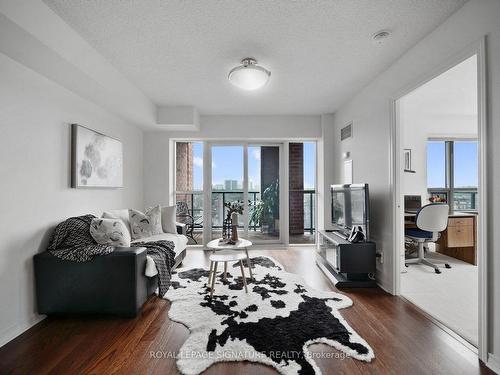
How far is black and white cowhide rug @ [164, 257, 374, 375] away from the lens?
5.53 feet

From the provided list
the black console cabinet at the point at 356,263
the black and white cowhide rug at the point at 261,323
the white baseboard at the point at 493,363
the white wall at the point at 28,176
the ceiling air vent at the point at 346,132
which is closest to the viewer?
the white baseboard at the point at 493,363

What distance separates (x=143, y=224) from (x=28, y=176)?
5.10 feet

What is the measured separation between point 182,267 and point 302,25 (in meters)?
3.36

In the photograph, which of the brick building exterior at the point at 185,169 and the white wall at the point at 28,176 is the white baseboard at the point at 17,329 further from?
the brick building exterior at the point at 185,169

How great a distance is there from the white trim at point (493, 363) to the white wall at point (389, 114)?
0.08 feet

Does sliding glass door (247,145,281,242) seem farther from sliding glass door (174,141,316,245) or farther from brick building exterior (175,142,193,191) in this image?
brick building exterior (175,142,193,191)

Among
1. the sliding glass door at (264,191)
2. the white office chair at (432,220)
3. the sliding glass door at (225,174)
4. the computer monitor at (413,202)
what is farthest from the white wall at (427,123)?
the sliding glass door at (225,174)

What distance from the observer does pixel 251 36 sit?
7.09 feet

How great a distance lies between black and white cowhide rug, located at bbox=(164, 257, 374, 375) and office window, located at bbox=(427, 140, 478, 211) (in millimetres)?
3873

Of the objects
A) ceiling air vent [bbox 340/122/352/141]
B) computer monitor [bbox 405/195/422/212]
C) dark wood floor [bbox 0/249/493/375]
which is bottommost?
dark wood floor [bbox 0/249/493/375]

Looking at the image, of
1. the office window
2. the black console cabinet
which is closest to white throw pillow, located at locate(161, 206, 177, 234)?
the black console cabinet

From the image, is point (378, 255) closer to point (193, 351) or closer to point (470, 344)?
point (470, 344)

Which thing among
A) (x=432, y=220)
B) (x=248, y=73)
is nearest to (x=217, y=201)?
(x=248, y=73)

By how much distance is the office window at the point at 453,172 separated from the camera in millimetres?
4895
